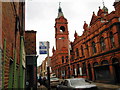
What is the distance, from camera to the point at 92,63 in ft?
83.5

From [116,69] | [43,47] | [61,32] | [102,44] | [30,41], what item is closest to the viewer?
[43,47]

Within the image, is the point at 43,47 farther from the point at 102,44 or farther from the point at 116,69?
the point at 102,44

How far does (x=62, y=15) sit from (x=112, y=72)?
150ft

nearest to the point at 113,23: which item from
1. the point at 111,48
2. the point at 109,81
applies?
the point at 111,48

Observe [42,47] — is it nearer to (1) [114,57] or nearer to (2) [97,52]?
(1) [114,57]

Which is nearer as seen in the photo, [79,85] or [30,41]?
[79,85]

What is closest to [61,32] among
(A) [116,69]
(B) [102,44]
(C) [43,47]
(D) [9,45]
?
(B) [102,44]

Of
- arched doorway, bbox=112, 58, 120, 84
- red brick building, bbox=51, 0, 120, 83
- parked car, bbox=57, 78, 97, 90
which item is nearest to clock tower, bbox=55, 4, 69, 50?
red brick building, bbox=51, 0, 120, 83

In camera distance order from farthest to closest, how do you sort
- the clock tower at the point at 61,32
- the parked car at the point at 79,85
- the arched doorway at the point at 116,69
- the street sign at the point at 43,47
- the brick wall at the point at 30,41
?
the clock tower at the point at 61,32
the arched doorway at the point at 116,69
the brick wall at the point at 30,41
the street sign at the point at 43,47
the parked car at the point at 79,85

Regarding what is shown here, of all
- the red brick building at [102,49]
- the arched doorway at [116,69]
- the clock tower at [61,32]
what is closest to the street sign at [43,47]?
the red brick building at [102,49]

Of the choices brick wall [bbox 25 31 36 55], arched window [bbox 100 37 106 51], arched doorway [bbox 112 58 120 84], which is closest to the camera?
brick wall [bbox 25 31 36 55]

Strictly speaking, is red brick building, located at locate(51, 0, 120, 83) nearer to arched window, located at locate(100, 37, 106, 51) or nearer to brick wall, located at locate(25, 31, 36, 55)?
arched window, located at locate(100, 37, 106, 51)

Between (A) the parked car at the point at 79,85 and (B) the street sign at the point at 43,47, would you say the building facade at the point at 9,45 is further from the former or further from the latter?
(A) the parked car at the point at 79,85

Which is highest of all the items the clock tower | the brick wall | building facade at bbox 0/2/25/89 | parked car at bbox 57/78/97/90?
the clock tower
